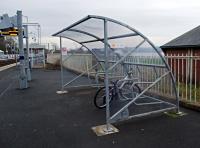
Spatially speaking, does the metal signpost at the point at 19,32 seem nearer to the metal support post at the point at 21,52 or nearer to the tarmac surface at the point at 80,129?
the metal support post at the point at 21,52

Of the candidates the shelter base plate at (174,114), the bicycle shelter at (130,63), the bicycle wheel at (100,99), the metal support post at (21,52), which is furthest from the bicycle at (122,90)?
the metal support post at (21,52)

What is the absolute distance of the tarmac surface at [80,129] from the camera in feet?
12.9

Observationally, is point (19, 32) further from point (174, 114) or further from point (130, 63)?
point (174, 114)

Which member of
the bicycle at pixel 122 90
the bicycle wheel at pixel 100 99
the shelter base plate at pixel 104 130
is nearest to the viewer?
the shelter base plate at pixel 104 130

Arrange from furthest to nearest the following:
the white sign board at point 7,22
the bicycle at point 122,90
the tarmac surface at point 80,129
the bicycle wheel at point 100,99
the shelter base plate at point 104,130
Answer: the white sign board at point 7,22 → the bicycle wheel at point 100,99 → the bicycle at point 122,90 → the shelter base plate at point 104,130 → the tarmac surface at point 80,129

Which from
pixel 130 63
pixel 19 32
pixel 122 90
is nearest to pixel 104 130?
pixel 122 90

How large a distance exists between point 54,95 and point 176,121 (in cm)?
461

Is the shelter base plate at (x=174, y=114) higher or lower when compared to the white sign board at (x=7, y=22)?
lower

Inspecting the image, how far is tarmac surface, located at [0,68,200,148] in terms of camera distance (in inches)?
154

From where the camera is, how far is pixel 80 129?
4645 mm

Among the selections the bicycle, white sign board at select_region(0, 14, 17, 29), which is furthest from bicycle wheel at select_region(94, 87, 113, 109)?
white sign board at select_region(0, 14, 17, 29)

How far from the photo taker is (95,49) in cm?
879

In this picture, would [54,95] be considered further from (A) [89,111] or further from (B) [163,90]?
(B) [163,90]

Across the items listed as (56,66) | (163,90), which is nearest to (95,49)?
(163,90)
